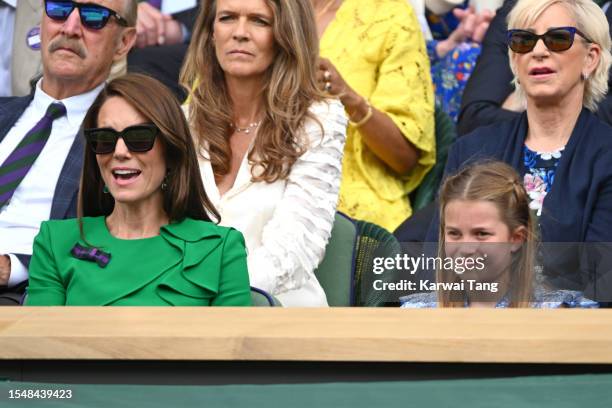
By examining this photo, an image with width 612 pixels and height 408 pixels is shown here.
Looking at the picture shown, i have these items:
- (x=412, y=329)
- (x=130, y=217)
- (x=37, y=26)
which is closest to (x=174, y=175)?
(x=130, y=217)

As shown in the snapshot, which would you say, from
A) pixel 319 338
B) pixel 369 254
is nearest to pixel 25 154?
pixel 369 254

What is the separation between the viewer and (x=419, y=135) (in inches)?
176

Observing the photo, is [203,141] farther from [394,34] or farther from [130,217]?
[394,34]

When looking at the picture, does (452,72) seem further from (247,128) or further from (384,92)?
(247,128)

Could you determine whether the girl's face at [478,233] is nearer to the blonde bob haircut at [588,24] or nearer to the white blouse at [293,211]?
the white blouse at [293,211]

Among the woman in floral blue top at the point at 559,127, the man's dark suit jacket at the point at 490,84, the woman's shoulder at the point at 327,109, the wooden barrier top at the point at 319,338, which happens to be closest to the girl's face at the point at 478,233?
the woman in floral blue top at the point at 559,127

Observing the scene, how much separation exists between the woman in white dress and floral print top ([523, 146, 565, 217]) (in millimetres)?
597

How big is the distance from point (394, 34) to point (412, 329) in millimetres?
2893

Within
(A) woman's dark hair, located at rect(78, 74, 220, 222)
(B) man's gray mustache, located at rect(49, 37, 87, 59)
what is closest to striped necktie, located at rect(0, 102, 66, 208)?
(B) man's gray mustache, located at rect(49, 37, 87, 59)

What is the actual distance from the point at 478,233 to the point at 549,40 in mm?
994

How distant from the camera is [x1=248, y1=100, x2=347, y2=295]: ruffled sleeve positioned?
3.43 m

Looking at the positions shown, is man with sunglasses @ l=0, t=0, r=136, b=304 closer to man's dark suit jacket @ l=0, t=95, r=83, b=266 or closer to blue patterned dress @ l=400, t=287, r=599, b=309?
man's dark suit jacket @ l=0, t=95, r=83, b=266

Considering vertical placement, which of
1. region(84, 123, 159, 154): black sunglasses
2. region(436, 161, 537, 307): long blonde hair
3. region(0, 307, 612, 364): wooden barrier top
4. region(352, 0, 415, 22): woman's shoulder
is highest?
region(352, 0, 415, 22): woman's shoulder

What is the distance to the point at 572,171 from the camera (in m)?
3.61
